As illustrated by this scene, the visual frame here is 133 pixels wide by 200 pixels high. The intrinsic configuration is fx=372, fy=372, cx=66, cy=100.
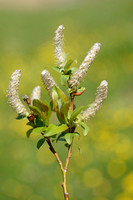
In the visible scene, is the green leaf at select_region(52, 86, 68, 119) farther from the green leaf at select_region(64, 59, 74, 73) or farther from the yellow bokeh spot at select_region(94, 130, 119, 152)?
the yellow bokeh spot at select_region(94, 130, 119, 152)

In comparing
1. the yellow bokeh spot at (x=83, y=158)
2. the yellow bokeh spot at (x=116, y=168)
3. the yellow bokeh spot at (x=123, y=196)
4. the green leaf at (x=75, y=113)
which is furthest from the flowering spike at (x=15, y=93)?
the yellow bokeh spot at (x=83, y=158)

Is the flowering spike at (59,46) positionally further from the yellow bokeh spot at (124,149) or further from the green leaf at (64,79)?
the yellow bokeh spot at (124,149)

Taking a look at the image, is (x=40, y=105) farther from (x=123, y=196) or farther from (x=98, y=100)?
(x=123, y=196)

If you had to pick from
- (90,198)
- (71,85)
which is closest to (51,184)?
(90,198)

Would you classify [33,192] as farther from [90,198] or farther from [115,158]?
[115,158]

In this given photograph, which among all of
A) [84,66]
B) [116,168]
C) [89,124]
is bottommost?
[116,168]

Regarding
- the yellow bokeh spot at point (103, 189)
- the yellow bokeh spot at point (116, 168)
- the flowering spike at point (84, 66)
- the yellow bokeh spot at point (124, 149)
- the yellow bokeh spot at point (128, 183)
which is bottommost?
the yellow bokeh spot at point (128, 183)

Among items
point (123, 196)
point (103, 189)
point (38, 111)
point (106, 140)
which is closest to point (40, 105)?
point (38, 111)
